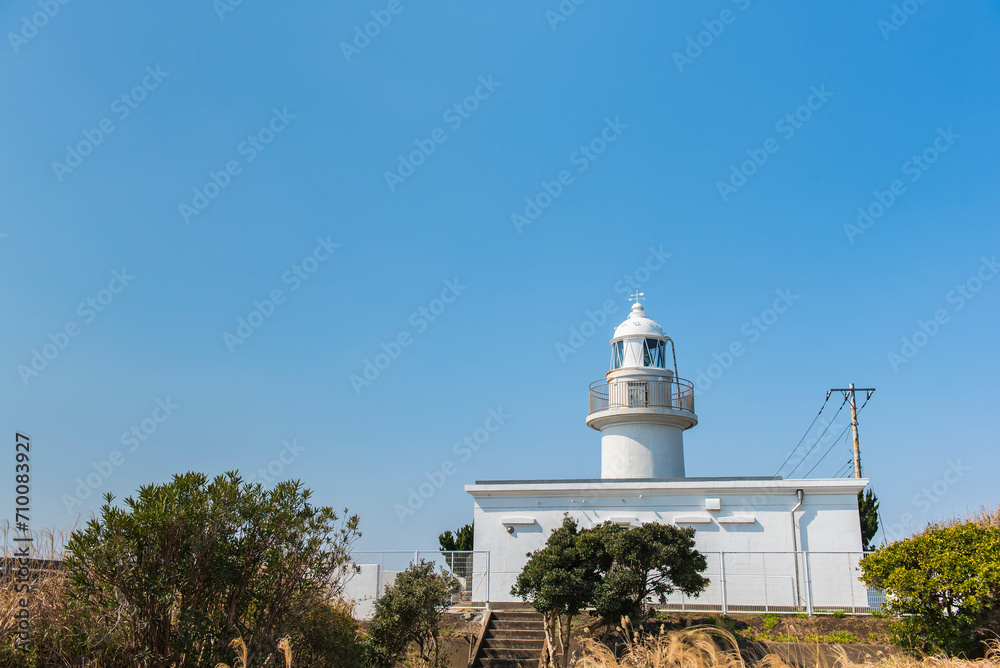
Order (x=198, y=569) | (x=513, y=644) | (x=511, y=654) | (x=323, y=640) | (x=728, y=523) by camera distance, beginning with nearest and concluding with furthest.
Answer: (x=198, y=569) < (x=323, y=640) < (x=511, y=654) < (x=513, y=644) < (x=728, y=523)

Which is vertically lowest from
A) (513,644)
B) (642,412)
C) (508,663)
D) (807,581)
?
(508,663)

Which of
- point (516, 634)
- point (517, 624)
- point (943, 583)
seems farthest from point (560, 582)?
point (943, 583)

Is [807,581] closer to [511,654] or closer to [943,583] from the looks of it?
[943,583]

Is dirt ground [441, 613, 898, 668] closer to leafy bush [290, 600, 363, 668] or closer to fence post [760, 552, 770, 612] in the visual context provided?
fence post [760, 552, 770, 612]

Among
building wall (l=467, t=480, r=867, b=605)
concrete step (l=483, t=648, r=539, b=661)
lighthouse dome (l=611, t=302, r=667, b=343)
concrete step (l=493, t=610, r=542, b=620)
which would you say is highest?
lighthouse dome (l=611, t=302, r=667, b=343)

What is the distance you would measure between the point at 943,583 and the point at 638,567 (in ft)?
16.7

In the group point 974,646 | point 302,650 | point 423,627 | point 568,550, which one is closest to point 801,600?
point 974,646

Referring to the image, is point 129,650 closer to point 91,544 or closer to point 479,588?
point 91,544

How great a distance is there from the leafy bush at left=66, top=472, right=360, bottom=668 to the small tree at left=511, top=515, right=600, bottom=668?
5.96 metres

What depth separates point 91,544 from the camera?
8.48 metres

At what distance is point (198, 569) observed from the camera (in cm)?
898

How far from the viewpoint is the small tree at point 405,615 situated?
14398 millimetres

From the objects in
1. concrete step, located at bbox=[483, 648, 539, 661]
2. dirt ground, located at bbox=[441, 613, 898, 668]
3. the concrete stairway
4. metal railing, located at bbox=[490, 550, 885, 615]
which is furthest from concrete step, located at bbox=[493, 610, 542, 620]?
metal railing, located at bbox=[490, 550, 885, 615]

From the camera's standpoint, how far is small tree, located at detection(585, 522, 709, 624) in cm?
1462
